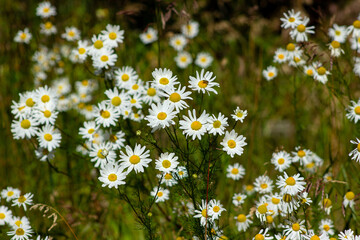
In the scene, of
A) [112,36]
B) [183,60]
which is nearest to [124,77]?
[112,36]

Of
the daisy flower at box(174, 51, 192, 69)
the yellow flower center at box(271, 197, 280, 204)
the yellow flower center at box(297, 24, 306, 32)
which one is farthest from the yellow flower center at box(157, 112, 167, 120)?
the daisy flower at box(174, 51, 192, 69)

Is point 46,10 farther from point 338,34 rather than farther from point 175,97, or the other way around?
point 338,34

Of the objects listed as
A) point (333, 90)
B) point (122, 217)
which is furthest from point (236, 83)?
point (122, 217)

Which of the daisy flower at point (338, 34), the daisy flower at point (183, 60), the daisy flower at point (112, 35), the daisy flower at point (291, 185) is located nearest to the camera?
the daisy flower at point (291, 185)

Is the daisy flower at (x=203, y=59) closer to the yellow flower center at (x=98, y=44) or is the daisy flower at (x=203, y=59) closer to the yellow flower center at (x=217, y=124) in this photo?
the yellow flower center at (x=98, y=44)

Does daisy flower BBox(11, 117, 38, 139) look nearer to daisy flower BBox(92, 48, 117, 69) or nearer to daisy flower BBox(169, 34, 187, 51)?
daisy flower BBox(92, 48, 117, 69)

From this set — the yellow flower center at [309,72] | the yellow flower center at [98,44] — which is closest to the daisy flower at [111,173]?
the yellow flower center at [98,44]

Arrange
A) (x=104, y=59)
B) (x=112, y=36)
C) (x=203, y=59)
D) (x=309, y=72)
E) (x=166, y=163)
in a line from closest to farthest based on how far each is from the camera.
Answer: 1. (x=166, y=163)
2. (x=104, y=59)
3. (x=112, y=36)
4. (x=309, y=72)
5. (x=203, y=59)
